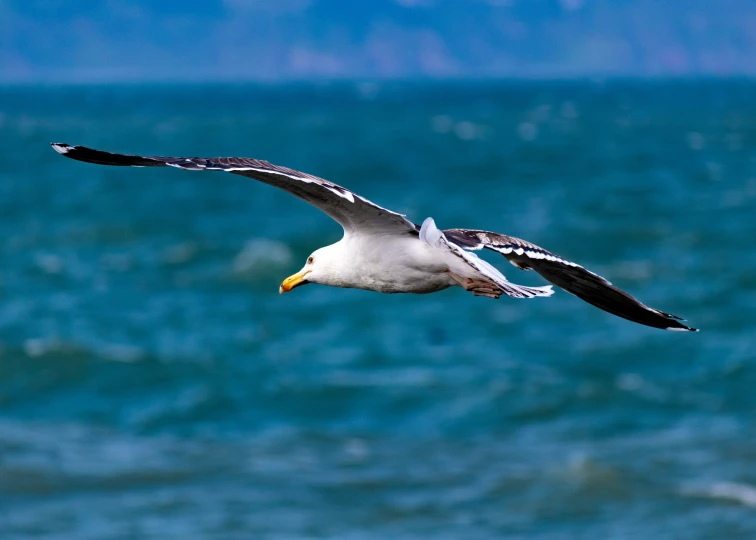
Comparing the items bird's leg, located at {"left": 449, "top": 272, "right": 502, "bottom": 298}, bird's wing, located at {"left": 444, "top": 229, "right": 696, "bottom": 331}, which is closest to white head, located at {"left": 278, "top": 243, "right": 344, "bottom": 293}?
bird's wing, located at {"left": 444, "top": 229, "right": 696, "bottom": 331}

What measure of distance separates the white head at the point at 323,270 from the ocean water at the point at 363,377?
26.7 ft

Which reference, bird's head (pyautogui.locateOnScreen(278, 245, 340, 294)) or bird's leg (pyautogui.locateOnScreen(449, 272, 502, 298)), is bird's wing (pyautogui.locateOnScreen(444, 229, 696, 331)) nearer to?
bird's leg (pyautogui.locateOnScreen(449, 272, 502, 298))

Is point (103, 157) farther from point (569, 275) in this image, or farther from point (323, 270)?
point (569, 275)

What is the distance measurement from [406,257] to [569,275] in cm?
123

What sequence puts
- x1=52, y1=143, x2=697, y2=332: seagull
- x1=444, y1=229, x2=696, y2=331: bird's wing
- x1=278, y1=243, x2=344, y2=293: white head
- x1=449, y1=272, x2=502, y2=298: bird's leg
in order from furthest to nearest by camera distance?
x1=278, y1=243, x2=344, y2=293: white head < x1=444, y1=229, x2=696, y2=331: bird's wing < x1=449, y1=272, x2=502, y2=298: bird's leg < x1=52, y1=143, x2=697, y2=332: seagull

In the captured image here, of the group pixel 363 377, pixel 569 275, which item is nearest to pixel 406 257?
pixel 569 275

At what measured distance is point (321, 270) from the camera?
322 inches

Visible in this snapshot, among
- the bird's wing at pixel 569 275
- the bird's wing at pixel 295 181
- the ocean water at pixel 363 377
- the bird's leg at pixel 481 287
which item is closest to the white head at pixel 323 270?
the bird's wing at pixel 295 181

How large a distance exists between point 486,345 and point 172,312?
7173 millimetres

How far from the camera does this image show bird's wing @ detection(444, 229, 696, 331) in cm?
788

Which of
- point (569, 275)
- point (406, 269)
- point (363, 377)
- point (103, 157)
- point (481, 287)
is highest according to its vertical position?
point (363, 377)

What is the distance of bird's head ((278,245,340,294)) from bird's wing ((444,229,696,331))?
2.40ft

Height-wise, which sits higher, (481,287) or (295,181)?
(295,181)

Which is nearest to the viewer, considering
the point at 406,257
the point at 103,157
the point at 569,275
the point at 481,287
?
the point at 103,157
